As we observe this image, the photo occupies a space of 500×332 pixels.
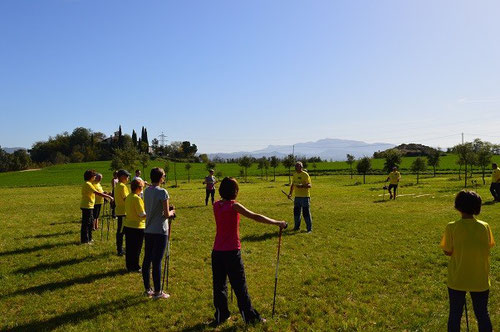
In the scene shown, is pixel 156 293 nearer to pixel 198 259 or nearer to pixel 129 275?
pixel 129 275

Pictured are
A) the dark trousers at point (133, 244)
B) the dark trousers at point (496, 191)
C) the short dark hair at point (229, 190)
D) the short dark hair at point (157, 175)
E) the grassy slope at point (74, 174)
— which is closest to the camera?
the short dark hair at point (229, 190)

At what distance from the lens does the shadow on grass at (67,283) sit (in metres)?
7.02

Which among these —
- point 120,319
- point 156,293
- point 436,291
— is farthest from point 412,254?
point 120,319

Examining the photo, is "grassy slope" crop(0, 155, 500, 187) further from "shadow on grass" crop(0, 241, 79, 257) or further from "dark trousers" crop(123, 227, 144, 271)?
"dark trousers" crop(123, 227, 144, 271)

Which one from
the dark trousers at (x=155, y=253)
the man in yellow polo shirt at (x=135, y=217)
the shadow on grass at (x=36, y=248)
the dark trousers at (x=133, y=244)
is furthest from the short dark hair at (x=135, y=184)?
the shadow on grass at (x=36, y=248)

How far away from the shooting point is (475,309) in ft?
14.3

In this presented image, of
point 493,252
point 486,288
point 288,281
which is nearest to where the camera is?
point 486,288

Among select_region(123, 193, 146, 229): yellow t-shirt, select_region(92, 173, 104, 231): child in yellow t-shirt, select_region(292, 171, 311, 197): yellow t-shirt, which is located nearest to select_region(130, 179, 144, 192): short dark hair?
select_region(123, 193, 146, 229): yellow t-shirt

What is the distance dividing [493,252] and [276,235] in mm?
6151

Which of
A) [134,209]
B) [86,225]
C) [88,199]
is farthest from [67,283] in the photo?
[86,225]

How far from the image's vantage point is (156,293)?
6.45 m

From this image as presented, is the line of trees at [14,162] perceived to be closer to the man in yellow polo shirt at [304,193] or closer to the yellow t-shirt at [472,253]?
the man in yellow polo shirt at [304,193]

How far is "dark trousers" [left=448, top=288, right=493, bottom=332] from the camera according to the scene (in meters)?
4.29

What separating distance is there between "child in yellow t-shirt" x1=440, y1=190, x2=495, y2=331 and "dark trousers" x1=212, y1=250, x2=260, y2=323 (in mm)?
2770
